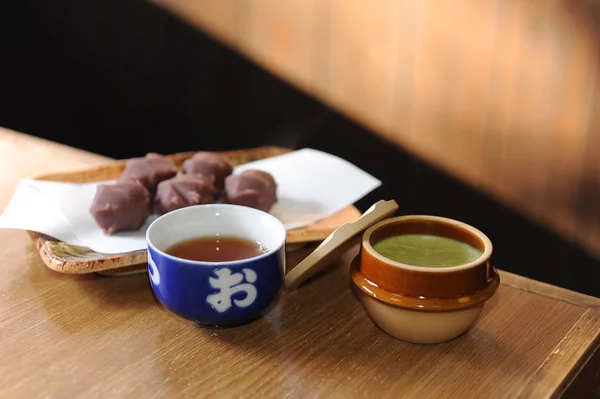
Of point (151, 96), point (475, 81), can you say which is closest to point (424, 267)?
point (475, 81)

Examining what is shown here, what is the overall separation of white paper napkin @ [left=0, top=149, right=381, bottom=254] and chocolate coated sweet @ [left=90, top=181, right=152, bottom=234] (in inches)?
0.7

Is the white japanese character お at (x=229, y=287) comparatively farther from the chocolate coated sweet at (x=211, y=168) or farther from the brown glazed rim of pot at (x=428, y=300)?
the chocolate coated sweet at (x=211, y=168)

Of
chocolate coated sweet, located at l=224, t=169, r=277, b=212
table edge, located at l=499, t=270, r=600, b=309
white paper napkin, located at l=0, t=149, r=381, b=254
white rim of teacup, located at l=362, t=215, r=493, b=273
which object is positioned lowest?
table edge, located at l=499, t=270, r=600, b=309

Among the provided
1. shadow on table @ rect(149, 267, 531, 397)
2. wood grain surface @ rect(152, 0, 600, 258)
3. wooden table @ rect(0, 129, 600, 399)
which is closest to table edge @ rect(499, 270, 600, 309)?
wooden table @ rect(0, 129, 600, 399)

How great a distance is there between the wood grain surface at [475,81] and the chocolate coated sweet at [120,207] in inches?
49.2

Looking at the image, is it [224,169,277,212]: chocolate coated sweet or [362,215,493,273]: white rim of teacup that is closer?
[362,215,493,273]: white rim of teacup

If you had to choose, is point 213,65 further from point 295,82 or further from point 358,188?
point 358,188

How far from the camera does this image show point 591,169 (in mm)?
1811

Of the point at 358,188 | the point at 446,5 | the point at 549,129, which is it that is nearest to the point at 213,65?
the point at 446,5

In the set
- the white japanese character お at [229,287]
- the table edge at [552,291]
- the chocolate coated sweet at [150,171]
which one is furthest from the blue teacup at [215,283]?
the table edge at [552,291]

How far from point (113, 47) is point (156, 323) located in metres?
2.13

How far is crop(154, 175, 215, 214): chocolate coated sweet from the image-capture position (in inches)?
39.5

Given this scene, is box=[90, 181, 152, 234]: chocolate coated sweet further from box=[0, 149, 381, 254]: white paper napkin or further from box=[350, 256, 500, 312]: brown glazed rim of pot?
box=[350, 256, 500, 312]: brown glazed rim of pot

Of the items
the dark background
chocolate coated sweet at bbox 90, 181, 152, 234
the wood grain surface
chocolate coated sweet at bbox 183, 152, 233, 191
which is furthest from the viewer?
the dark background
